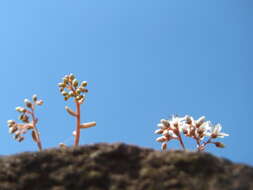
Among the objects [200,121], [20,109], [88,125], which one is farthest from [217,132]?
[20,109]

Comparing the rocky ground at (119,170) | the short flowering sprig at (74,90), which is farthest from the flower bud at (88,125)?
the rocky ground at (119,170)

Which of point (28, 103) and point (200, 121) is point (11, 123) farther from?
point (200, 121)

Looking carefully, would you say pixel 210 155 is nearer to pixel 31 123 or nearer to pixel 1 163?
pixel 1 163

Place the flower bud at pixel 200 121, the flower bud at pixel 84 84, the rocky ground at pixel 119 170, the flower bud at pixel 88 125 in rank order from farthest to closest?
the flower bud at pixel 84 84 < the flower bud at pixel 88 125 < the flower bud at pixel 200 121 < the rocky ground at pixel 119 170

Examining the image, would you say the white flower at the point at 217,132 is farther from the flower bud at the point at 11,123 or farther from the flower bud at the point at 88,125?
the flower bud at the point at 11,123

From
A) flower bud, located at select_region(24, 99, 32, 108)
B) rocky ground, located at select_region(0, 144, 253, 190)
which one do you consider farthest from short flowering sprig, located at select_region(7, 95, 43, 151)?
rocky ground, located at select_region(0, 144, 253, 190)

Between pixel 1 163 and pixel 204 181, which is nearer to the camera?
pixel 204 181

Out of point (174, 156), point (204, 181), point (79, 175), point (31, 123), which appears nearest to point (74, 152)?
point (79, 175)
